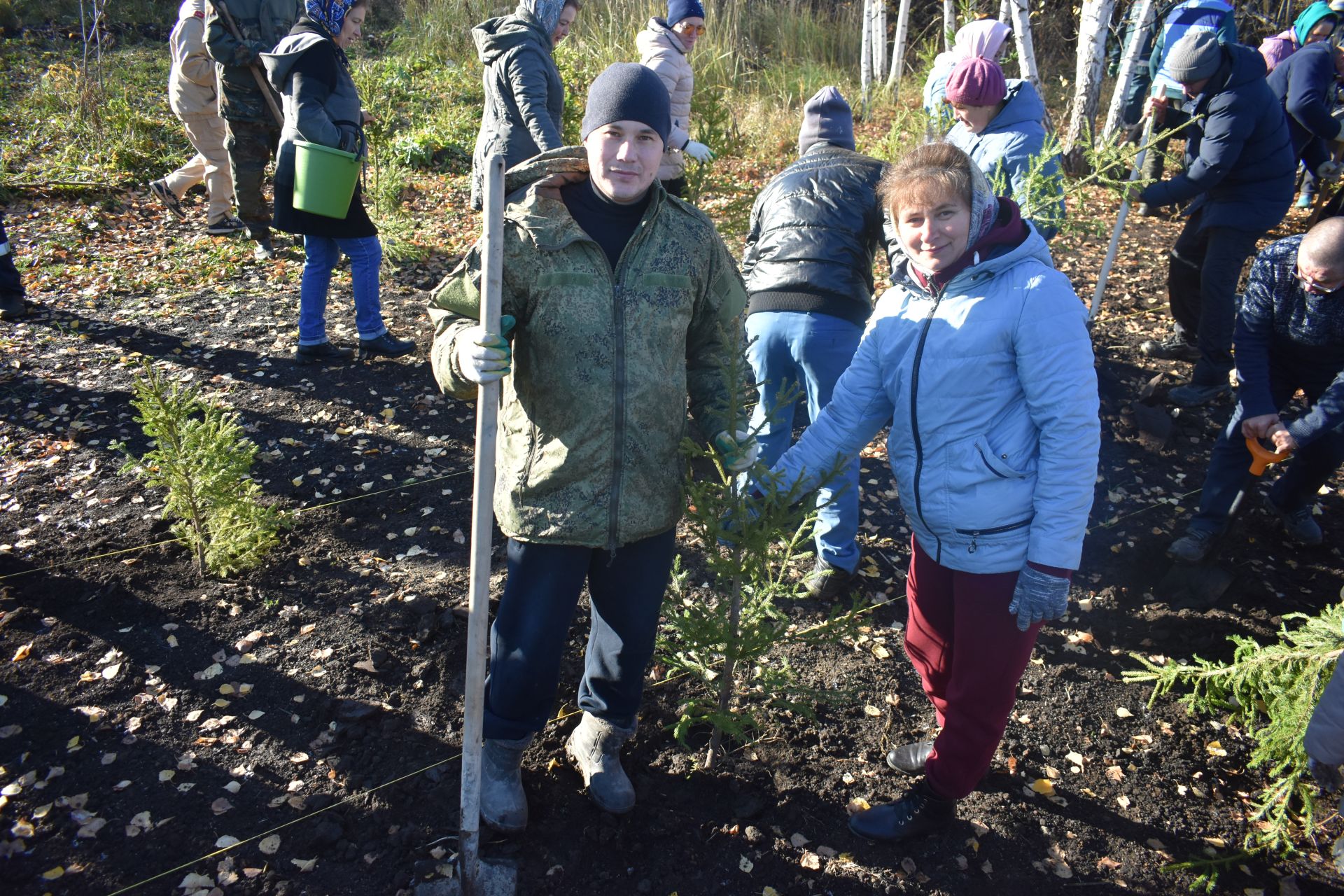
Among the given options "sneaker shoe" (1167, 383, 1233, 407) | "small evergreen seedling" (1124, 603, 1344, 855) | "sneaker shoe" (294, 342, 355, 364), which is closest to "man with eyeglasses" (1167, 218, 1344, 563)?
"small evergreen seedling" (1124, 603, 1344, 855)

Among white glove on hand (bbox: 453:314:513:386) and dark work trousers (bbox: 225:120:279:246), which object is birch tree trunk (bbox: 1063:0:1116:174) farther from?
white glove on hand (bbox: 453:314:513:386)

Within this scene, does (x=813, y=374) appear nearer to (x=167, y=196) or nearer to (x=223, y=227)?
(x=223, y=227)

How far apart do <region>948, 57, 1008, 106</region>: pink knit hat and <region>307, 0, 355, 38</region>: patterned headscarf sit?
3182 millimetres

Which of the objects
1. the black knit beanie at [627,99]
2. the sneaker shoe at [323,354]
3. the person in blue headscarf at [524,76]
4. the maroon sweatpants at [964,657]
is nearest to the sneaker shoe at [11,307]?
the sneaker shoe at [323,354]

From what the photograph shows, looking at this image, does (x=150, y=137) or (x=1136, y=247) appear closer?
(x=1136, y=247)

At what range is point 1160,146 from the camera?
675cm

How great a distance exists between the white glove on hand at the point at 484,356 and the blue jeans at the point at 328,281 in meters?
3.32

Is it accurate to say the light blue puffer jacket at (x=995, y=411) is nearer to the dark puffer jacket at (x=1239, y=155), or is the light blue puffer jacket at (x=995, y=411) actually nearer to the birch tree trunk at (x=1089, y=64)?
the dark puffer jacket at (x=1239, y=155)

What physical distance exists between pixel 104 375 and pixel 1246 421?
605 cm

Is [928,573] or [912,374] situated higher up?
[912,374]

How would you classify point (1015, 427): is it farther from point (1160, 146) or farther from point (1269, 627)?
point (1160, 146)

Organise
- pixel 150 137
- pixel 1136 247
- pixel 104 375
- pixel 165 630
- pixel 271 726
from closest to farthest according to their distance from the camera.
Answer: pixel 271 726
pixel 165 630
pixel 104 375
pixel 1136 247
pixel 150 137

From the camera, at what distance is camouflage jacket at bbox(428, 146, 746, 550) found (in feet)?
6.77

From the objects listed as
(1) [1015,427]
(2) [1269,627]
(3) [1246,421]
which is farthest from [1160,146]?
(1) [1015,427]
